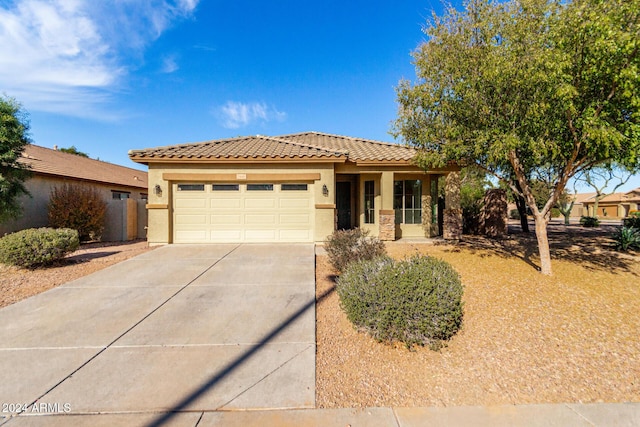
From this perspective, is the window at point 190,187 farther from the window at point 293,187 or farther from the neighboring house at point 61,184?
the neighboring house at point 61,184

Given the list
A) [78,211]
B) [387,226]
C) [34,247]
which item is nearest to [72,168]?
[78,211]

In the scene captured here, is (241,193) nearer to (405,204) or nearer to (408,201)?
(405,204)

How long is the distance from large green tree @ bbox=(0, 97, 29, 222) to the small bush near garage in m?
1.91

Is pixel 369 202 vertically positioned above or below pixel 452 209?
above

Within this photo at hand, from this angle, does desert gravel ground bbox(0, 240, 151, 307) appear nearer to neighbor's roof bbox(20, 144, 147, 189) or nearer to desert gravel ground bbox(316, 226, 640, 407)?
desert gravel ground bbox(316, 226, 640, 407)

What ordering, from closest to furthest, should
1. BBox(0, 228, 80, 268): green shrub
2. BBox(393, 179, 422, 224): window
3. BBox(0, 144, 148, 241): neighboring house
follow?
BBox(0, 228, 80, 268): green shrub
BBox(0, 144, 148, 241): neighboring house
BBox(393, 179, 422, 224): window

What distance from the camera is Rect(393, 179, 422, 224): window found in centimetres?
1272

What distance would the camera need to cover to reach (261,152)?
11.2m

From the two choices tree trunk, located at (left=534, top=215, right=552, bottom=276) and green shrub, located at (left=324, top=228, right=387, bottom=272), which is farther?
tree trunk, located at (left=534, top=215, right=552, bottom=276)

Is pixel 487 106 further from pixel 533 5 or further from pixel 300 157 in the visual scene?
pixel 300 157

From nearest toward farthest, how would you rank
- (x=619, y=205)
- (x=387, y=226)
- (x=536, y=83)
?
(x=536, y=83) < (x=387, y=226) < (x=619, y=205)

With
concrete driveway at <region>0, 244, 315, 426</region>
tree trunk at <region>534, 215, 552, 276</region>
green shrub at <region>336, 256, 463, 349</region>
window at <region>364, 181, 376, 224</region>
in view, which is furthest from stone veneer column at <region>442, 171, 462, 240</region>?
green shrub at <region>336, 256, 463, 349</region>

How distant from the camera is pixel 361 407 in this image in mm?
2814

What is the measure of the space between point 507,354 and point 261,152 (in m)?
9.79
